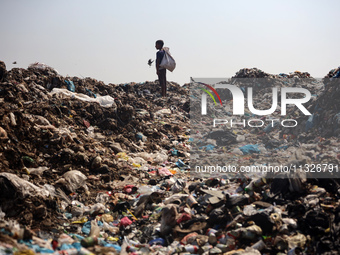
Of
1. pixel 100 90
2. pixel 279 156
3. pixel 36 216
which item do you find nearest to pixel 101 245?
pixel 36 216

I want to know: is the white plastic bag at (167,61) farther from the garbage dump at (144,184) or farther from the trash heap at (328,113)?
the trash heap at (328,113)

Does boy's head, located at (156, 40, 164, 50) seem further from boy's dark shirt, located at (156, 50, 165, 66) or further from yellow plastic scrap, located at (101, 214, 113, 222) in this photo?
yellow plastic scrap, located at (101, 214, 113, 222)

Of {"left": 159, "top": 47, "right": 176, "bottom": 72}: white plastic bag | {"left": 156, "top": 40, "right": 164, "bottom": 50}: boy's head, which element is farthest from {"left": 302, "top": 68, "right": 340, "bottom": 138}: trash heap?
{"left": 156, "top": 40, "right": 164, "bottom": 50}: boy's head

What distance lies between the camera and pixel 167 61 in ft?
34.2

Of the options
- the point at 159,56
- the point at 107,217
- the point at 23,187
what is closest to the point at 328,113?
the point at 159,56

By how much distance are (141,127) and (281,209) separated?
4890 millimetres

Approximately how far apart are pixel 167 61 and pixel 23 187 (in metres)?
7.17

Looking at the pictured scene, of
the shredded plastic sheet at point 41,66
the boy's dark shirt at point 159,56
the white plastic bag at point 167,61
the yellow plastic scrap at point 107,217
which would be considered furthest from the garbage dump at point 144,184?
the boy's dark shirt at point 159,56

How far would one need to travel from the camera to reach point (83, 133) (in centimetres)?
688

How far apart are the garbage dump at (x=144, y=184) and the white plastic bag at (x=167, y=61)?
7.41ft

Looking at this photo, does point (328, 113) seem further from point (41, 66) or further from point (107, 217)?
point (41, 66)

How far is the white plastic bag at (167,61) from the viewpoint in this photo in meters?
10.4

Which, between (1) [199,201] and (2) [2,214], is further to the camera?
(1) [199,201]

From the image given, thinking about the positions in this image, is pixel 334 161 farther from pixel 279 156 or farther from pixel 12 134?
pixel 12 134
